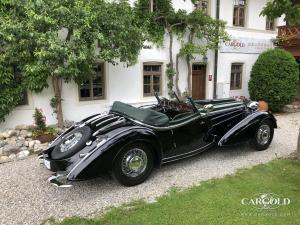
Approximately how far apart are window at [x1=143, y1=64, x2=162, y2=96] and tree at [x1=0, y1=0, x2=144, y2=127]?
2557 mm

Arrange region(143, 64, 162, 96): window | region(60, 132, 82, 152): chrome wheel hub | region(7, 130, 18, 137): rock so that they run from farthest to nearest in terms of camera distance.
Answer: region(143, 64, 162, 96): window < region(7, 130, 18, 137): rock < region(60, 132, 82, 152): chrome wheel hub

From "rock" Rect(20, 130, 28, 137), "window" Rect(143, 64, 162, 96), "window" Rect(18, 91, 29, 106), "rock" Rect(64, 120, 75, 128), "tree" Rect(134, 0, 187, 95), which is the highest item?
"tree" Rect(134, 0, 187, 95)

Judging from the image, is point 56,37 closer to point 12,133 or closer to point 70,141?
point 12,133

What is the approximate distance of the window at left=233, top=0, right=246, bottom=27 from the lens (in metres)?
12.5

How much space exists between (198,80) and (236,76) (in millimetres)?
2454

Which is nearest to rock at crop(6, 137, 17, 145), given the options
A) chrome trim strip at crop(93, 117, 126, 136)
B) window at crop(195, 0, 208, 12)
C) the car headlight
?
chrome trim strip at crop(93, 117, 126, 136)

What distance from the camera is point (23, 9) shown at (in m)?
6.67

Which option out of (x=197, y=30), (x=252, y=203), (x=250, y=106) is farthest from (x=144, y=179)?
(x=197, y=30)

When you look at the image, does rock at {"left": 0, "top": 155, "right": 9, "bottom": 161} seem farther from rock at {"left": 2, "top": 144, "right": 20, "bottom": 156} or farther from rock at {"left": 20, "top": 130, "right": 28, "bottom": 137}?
rock at {"left": 20, "top": 130, "right": 28, "bottom": 137}

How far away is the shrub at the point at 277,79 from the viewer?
11.0 m

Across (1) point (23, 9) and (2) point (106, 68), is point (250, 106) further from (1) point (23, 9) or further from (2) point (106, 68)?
(1) point (23, 9)

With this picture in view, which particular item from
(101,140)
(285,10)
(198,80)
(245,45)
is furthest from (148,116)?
(245,45)

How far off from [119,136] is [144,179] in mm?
956

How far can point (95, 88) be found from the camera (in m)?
9.31
